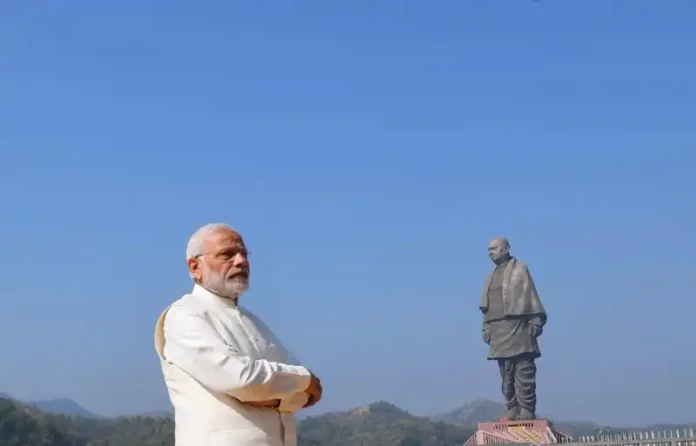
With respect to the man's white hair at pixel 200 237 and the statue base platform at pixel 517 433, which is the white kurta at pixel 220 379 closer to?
the man's white hair at pixel 200 237

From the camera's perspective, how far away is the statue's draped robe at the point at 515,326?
18359 millimetres

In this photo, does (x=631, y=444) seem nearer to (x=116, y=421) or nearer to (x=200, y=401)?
(x=200, y=401)

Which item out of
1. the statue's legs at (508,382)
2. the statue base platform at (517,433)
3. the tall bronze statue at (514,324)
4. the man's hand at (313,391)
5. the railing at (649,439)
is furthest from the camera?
the statue's legs at (508,382)

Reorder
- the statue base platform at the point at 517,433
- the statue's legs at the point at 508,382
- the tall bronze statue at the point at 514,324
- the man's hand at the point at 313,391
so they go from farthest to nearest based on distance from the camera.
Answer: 1. the statue's legs at the point at 508,382
2. the tall bronze statue at the point at 514,324
3. the statue base platform at the point at 517,433
4. the man's hand at the point at 313,391

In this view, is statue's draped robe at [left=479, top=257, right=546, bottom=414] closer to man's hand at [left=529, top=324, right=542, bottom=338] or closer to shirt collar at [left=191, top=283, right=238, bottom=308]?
man's hand at [left=529, top=324, right=542, bottom=338]

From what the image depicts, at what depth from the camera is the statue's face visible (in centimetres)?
1852

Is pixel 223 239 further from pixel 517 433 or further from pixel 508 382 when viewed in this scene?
pixel 508 382

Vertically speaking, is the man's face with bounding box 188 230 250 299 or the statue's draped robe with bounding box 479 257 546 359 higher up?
the statue's draped robe with bounding box 479 257 546 359

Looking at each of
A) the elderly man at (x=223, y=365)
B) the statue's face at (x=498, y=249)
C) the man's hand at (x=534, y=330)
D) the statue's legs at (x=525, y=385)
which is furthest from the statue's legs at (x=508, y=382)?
the elderly man at (x=223, y=365)

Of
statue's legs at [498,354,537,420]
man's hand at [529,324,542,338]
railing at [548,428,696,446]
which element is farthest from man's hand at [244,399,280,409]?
man's hand at [529,324,542,338]

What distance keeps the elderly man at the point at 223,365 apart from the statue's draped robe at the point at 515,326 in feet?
52.5

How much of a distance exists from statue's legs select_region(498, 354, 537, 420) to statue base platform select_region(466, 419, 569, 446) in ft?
1.09

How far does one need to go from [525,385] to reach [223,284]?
1623 cm

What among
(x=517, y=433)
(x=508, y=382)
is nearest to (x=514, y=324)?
(x=508, y=382)
